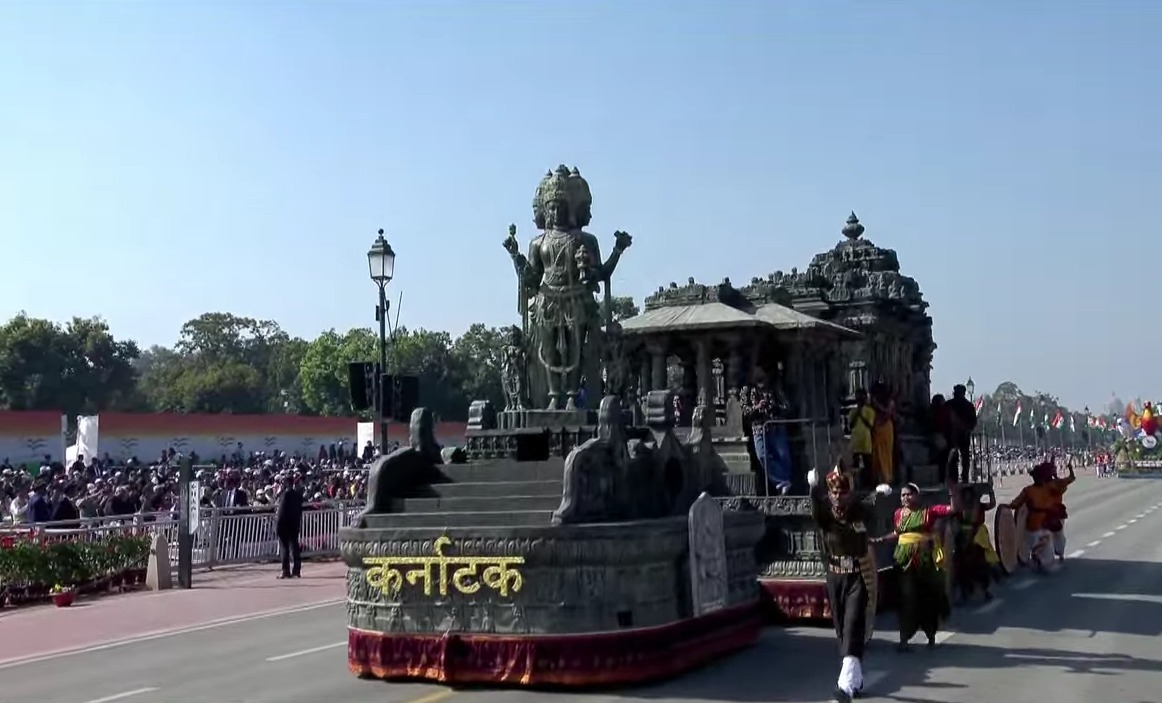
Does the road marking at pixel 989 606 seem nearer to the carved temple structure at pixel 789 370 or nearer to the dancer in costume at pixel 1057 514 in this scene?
the carved temple structure at pixel 789 370

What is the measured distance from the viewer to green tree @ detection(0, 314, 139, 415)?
71250 millimetres

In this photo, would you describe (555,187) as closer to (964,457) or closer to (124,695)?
(124,695)

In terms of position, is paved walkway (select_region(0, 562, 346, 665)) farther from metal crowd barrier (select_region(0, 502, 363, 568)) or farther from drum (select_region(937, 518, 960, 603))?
drum (select_region(937, 518, 960, 603))

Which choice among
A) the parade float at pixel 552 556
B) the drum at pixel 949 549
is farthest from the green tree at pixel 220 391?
the parade float at pixel 552 556

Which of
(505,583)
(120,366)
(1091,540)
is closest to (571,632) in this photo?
(505,583)

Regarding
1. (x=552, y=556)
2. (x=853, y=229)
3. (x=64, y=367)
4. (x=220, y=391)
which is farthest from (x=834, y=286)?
(x=220, y=391)

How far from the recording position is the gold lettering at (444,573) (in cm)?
1003

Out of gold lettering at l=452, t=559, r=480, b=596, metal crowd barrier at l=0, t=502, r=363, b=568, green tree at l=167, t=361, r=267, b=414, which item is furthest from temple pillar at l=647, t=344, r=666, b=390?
green tree at l=167, t=361, r=267, b=414

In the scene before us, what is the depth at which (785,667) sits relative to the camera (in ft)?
36.7

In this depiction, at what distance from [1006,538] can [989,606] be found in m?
3.37

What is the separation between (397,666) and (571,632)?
67.4 inches

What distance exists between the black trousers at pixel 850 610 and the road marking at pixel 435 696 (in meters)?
3.18

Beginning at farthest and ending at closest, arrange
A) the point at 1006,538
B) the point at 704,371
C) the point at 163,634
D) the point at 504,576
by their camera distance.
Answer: the point at 1006,538
the point at 704,371
the point at 163,634
the point at 504,576

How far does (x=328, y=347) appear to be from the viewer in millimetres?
88062
